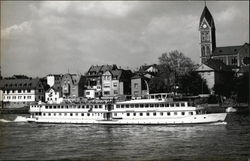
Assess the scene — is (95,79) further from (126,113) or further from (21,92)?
(126,113)

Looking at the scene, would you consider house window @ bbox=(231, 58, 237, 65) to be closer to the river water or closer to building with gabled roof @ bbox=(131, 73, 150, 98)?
building with gabled roof @ bbox=(131, 73, 150, 98)

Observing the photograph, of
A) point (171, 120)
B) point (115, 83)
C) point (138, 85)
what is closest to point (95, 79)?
point (115, 83)

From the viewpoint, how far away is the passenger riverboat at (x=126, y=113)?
39375 millimetres

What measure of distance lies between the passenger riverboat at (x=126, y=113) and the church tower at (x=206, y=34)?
7222cm

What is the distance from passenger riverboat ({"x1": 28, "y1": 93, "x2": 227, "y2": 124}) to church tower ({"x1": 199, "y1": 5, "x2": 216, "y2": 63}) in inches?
2843

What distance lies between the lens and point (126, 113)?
140ft

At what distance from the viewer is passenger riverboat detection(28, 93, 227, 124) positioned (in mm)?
39375

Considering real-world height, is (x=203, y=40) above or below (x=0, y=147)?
above

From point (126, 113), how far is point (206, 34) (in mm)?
77765

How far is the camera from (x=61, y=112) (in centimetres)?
4647

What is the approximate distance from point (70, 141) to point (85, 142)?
4.43ft

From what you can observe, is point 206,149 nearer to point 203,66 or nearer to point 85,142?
point 85,142

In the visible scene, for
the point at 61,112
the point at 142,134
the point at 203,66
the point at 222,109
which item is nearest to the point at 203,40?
the point at 203,66

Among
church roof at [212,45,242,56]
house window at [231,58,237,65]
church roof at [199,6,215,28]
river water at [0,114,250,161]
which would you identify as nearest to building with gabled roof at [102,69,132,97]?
house window at [231,58,237,65]
